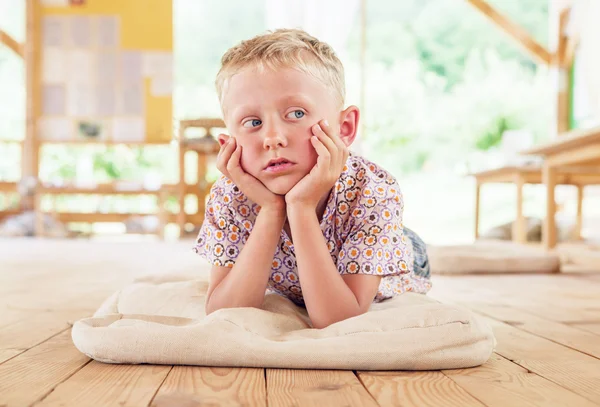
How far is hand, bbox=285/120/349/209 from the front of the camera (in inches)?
42.4

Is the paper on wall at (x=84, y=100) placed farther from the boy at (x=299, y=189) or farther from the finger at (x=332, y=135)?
the finger at (x=332, y=135)

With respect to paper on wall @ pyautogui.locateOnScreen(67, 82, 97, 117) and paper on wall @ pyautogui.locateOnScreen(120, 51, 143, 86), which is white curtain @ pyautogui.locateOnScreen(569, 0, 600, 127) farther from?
paper on wall @ pyautogui.locateOnScreen(67, 82, 97, 117)

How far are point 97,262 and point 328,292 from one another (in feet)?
7.99

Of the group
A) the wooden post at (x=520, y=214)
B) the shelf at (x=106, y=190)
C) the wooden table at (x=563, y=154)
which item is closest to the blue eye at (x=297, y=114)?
the wooden table at (x=563, y=154)

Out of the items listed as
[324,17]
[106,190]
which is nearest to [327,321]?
[324,17]

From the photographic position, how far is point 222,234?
4.14 ft

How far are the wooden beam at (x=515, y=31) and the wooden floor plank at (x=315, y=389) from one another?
19.2 ft

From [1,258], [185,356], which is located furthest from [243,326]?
[1,258]

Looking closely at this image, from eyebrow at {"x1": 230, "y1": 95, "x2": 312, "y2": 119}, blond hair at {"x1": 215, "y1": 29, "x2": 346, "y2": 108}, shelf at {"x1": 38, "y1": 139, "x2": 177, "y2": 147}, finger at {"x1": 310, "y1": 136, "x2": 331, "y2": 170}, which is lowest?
finger at {"x1": 310, "y1": 136, "x2": 331, "y2": 170}

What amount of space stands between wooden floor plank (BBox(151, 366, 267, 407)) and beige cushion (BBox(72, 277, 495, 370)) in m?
0.03

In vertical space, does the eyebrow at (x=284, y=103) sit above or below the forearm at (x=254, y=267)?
above

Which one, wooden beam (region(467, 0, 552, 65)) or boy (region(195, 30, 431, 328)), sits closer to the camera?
boy (region(195, 30, 431, 328))

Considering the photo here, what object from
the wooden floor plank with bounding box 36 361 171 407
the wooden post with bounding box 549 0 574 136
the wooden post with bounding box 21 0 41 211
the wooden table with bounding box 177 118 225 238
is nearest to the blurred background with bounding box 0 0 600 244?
the wooden post with bounding box 21 0 41 211

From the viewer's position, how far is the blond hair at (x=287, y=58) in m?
1.11
